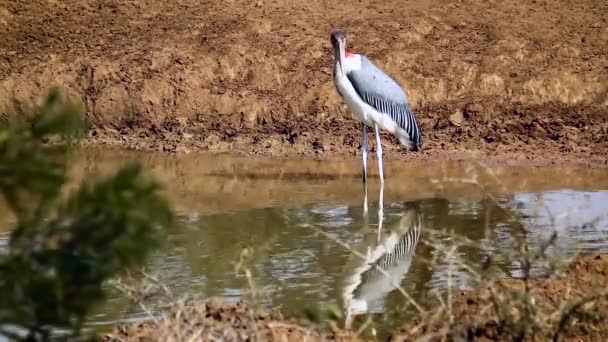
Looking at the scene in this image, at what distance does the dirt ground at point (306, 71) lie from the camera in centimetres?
1269

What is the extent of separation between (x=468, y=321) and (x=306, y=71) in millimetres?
9175

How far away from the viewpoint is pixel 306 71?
13969 mm

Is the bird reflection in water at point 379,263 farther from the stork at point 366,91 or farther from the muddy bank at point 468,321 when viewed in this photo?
the stork at point 366,91

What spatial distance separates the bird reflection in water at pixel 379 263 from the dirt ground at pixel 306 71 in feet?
10.2

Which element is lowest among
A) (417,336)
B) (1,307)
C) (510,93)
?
(417,336)

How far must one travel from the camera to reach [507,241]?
26.5ft

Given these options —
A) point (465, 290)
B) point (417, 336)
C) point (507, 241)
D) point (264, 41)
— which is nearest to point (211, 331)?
point (417, 336)

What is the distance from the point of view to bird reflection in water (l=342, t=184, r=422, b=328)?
258 inches

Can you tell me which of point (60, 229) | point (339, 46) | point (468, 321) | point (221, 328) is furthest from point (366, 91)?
point (60, 229)

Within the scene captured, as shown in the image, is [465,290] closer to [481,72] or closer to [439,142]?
[439,142]

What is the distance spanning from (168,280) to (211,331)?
273cm

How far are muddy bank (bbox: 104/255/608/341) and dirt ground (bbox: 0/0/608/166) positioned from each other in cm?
651

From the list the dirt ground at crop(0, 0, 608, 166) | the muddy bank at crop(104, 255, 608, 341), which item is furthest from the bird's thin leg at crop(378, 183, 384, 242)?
the muddy bank at crop(104, 255, 608, 341)

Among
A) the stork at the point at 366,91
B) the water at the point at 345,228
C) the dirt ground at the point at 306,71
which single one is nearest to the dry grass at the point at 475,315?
the water at the point at 345,228
